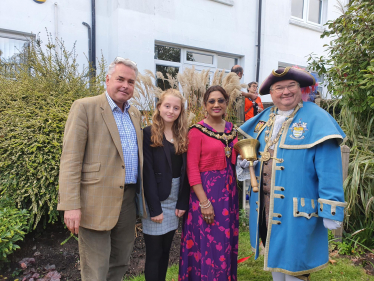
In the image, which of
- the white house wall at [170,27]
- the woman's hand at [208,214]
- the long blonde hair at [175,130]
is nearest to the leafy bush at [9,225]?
the long blonde hair at [175,130]

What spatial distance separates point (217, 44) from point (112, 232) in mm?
6409

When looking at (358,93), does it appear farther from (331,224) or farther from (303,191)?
(331,224)

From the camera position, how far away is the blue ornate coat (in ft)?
6.23

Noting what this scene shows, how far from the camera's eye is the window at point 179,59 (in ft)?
22.3

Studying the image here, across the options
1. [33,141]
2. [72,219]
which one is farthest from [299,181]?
[33,141]

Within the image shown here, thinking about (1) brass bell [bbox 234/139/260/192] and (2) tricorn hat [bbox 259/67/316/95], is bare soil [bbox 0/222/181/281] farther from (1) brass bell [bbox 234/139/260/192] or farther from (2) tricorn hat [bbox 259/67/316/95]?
(2) tricorn hat [bbox 259/67/316/95]

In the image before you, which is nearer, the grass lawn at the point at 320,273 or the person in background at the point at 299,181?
the person in background at the point at 299,181

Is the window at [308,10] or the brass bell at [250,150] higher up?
the window at [308,10]

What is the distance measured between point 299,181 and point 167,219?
1156 millimetres

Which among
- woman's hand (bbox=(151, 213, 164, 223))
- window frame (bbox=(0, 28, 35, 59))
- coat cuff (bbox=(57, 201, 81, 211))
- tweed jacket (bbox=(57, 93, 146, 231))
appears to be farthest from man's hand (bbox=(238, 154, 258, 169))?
window frame (bbox=(0, 28, 35, 59))

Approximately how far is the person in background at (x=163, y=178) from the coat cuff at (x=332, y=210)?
1.13 m

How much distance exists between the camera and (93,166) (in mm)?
1975

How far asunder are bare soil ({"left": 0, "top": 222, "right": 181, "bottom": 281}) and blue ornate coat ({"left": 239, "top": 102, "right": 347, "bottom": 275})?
1.71 metres

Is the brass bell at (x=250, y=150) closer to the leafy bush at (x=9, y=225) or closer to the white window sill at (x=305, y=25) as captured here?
the leafy bush at (x=9, y=225)
